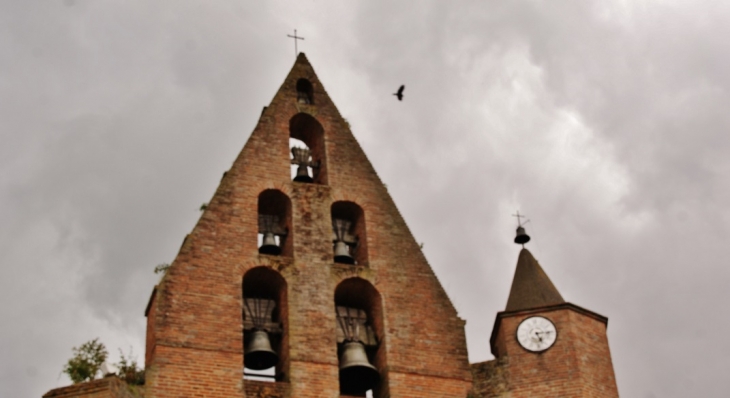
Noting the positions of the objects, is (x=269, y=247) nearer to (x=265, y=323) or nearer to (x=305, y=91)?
(x=265, y=323)

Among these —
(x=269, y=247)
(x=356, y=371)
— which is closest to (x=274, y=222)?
(x=269, y=247)

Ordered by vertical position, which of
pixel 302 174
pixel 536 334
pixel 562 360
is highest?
pixel 302 174

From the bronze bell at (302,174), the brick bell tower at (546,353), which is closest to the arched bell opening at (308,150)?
the bronze bell at (302,174)

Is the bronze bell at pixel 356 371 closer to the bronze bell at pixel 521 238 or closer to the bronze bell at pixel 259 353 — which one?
the bronze bell at pixel 259 353

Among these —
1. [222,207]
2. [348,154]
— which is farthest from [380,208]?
[222,207]

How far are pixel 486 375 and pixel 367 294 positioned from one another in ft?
10.0

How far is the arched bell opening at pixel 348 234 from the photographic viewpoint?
29.1 m

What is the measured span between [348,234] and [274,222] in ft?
5.50

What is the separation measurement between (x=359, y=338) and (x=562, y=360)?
163 inches

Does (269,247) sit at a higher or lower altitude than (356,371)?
higher

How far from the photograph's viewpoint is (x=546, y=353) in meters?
27.5

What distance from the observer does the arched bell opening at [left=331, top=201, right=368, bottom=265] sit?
2906 centimetres

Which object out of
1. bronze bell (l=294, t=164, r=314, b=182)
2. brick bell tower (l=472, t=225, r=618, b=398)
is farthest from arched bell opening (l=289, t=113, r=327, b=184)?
brick bell tower (l=472, t=225, r=618, b=398)

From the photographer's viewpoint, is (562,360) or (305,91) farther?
(305,91)
